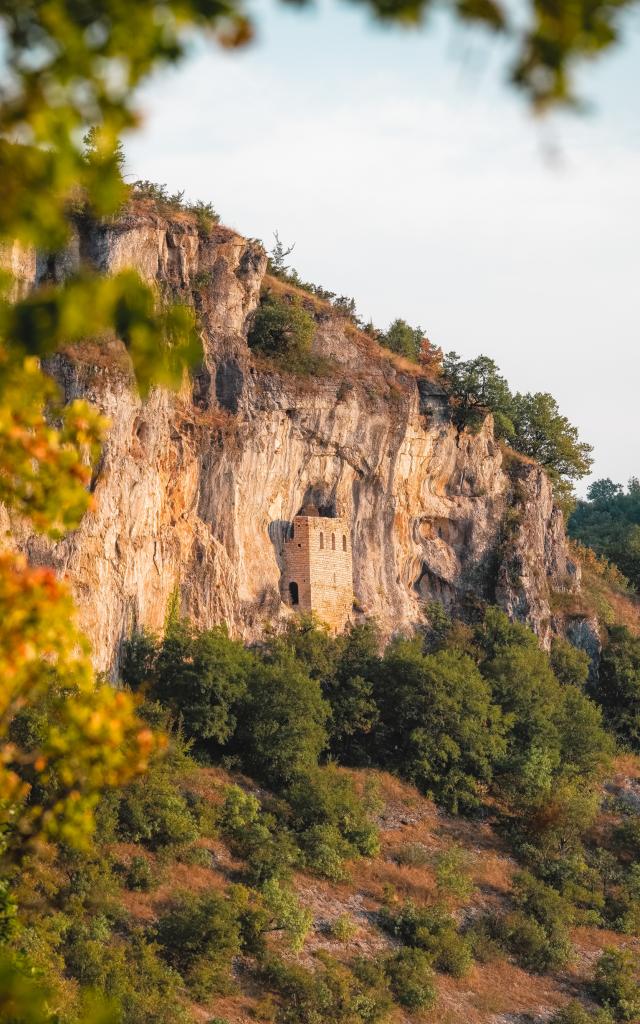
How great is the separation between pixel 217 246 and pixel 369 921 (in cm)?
2368

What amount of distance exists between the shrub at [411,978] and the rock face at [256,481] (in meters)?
12.3

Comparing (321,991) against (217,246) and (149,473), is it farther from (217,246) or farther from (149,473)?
(217,246)

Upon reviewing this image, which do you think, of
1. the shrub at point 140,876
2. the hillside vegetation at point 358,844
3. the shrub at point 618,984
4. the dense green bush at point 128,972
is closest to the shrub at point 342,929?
the hillside vegetation at point 358,844

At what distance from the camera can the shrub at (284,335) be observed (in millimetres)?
51094

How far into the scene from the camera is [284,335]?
5147cm

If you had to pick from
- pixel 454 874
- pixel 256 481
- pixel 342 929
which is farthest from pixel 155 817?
pixel 256 481

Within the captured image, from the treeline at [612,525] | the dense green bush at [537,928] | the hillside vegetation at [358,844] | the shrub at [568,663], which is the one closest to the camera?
the hillside vegetation at [358,844]

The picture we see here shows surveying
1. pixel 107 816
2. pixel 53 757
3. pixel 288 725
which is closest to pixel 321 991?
pixel 107 816

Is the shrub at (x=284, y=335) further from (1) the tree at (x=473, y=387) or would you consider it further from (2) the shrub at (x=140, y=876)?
(2) the shrub at (x=140, y=876)

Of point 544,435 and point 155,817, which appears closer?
point 155,817

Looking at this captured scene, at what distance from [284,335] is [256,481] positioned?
6173 millimetres

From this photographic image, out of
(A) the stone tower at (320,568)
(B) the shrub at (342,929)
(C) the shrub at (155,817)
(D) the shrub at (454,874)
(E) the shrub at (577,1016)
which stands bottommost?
(E) the shrub at (577,1016)

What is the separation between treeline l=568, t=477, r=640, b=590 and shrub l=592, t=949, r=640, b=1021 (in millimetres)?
36777

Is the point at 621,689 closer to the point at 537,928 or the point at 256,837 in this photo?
the point at 537,928
